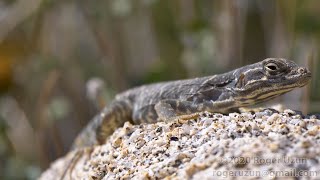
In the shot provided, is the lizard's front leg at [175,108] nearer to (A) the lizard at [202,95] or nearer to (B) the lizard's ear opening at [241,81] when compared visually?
(A) the lizard at [202,95]

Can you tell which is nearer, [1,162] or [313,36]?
[313,36]

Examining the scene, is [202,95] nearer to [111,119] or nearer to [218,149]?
[111,119]

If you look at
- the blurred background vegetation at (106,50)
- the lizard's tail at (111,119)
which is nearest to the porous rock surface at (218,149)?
the lizard's tail at (111,119)

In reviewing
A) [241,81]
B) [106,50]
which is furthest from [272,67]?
[106,50]

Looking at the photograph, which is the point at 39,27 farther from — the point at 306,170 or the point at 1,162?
the point at 306,170

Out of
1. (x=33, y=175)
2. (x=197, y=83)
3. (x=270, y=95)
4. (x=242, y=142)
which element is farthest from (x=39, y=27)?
(x=242, y=142)

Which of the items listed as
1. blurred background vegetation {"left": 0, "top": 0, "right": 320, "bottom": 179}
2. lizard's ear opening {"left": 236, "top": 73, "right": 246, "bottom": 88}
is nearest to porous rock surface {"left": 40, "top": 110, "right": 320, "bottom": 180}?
lizard's ear opening {"left": 236, "top": 73, "right": 246, "bottom": 88}
